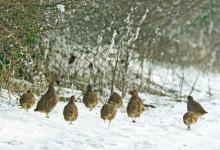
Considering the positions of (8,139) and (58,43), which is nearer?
(8,139)

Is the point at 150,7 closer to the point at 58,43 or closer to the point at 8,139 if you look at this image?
the point at 58,43

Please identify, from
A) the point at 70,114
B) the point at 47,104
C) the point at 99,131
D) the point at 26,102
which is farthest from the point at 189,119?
the point at 26,102

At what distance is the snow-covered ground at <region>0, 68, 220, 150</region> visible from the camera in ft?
32.1

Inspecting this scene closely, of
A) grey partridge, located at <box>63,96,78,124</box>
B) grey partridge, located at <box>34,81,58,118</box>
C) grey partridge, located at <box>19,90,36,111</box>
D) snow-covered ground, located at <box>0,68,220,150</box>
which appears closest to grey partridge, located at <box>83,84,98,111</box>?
snow-covered ground, located at <box>0,68,220,150</box>

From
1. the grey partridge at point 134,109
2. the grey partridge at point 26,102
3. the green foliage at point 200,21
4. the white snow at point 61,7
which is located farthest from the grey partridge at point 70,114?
the green foliage at point 200,21

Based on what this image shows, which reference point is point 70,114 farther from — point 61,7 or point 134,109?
point 61,7

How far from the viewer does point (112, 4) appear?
19078mm

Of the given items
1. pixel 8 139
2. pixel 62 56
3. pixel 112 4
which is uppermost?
pixel 112 4

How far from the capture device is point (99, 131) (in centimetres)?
1098

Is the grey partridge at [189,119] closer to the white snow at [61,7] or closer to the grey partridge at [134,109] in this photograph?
the grey partridge at [134,109]

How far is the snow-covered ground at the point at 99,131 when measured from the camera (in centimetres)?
977

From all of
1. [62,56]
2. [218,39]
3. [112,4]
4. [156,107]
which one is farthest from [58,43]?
[218,39]

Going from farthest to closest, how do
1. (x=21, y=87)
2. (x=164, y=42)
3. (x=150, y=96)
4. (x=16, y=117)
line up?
(x=164, y=42), (x=150, y=96), (x=21, y=87), (x=16, y=117)

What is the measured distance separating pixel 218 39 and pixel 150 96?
19.0 metres
